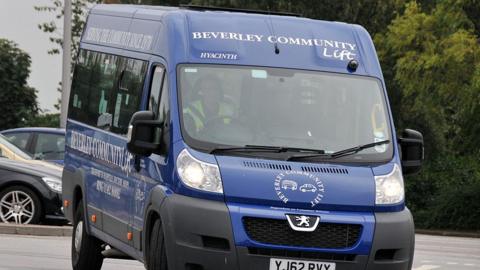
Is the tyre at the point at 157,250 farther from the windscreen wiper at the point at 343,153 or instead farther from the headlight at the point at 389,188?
the headlight at the point at 389,188

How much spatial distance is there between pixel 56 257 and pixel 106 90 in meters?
3.43

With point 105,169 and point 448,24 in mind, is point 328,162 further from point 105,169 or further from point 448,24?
point 448,24

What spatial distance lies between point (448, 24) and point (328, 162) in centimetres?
3014

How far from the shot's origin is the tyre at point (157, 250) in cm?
1084

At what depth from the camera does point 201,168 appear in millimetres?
10602

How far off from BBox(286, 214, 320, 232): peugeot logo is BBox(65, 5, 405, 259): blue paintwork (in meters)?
0.06

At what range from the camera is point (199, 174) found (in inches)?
416

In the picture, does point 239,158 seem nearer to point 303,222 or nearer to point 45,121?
point 303,222

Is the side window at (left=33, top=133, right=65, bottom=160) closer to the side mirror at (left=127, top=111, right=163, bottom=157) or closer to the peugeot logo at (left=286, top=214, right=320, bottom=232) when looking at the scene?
the side mirror at (left=127, top=111, right=163, bottom=157)

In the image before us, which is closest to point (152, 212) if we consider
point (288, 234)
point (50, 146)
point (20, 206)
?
point (288, 234)

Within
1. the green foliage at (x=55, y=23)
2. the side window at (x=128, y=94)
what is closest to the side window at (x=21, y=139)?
the side window at (x=128, y=94)

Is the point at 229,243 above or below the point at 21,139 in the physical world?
above

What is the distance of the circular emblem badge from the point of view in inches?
415

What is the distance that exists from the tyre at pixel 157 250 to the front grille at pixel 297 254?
2.51 ft
